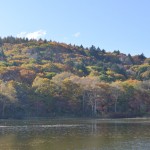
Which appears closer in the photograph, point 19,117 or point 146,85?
point 19,117

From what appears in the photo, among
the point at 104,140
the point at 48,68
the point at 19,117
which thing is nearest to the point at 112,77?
the point at 48,68

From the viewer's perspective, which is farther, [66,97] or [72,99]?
[66,97]

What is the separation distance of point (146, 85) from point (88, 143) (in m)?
87.4

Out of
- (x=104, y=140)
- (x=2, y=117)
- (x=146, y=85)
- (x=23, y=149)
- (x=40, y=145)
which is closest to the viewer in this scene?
(x=23, y=149)

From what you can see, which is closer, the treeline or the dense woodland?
the treeline

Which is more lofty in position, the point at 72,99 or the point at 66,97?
the point at 66,97

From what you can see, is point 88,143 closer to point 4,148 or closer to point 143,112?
point 4,148

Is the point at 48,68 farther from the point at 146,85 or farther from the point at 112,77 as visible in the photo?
the point at 146,85

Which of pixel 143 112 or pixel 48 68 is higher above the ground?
pixel 48 68

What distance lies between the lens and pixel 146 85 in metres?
132

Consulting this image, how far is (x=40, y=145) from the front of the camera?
4553 centimetres

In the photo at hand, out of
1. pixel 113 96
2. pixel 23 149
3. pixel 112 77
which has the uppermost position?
pixel 112 77

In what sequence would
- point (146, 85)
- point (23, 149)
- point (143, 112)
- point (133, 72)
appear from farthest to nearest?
point (133, 72) → point (146, 85) → point (143, 112) → point (23, 149)

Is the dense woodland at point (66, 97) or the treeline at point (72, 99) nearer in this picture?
the treeline at point (72, 99)
